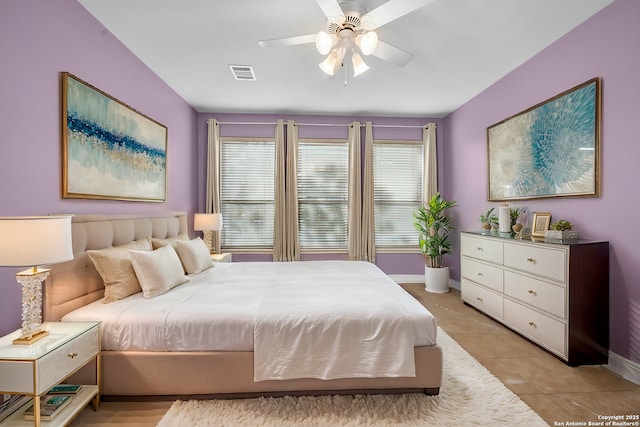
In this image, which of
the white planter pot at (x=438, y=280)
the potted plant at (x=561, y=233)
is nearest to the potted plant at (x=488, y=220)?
the potted plant at (x=561, y=233)

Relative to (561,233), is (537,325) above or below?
below

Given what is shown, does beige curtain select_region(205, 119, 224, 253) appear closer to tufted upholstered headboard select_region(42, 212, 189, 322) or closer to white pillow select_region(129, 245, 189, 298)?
tufted upholstered headboard select_region(42, 212, 189, 322)

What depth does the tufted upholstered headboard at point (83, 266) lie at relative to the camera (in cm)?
193

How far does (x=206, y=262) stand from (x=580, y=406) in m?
3.32

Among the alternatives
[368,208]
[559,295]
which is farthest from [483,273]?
[368,208]

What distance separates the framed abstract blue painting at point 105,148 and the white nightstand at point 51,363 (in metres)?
1.05

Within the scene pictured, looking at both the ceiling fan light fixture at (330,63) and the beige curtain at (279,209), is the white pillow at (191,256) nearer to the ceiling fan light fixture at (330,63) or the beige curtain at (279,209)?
the beige curtain at (279,209)

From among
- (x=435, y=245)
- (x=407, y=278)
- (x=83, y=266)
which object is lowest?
(x=407, y=278)

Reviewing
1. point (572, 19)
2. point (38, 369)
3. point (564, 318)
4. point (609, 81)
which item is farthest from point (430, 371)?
point (572, 19)

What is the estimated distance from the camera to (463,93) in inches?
161

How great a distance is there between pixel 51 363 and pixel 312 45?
308 centimetres

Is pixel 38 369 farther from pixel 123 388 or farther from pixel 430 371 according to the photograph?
pixel 430 371

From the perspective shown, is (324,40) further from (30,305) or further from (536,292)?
(536,292)

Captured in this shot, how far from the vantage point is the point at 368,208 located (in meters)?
4.88
